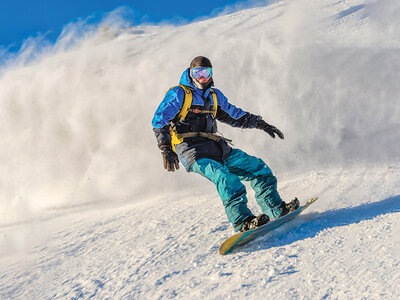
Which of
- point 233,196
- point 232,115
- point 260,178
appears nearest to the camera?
point 233,196

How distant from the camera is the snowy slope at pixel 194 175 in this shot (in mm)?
2406

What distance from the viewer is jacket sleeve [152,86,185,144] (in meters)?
3.05

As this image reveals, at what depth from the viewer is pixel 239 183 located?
290 cm

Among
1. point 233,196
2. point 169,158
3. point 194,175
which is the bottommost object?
point 233,196

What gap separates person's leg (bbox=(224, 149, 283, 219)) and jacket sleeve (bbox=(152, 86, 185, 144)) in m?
0.67

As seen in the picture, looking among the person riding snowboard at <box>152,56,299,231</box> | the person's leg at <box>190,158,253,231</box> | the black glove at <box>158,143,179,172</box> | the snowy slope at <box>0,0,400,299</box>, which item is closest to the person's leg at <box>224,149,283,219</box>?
the person riding snowboard at <box>152,56,299,231</box>

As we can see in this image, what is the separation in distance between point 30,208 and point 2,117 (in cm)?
279

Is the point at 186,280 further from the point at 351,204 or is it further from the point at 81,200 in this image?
the point at 81,200

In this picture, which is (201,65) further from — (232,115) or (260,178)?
(260,178)

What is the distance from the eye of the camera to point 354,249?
2.43 metres

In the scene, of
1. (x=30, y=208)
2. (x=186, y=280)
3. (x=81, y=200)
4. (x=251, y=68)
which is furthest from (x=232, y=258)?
(x=251, y=68)

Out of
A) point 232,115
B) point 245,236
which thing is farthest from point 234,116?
point 245,236

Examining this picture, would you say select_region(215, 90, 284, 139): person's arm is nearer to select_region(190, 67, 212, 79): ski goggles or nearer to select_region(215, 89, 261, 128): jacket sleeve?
select_region(215, 89, 261, 128): jacket sleeve

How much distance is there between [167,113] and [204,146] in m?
0.44
